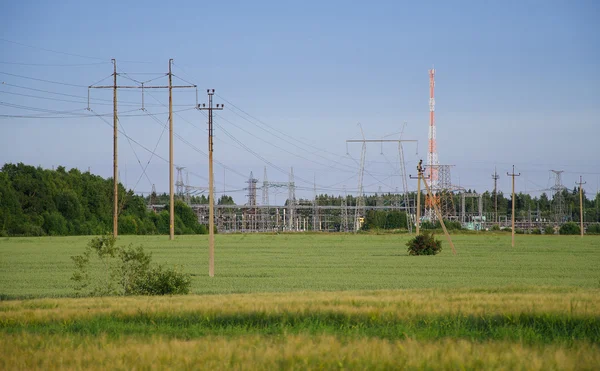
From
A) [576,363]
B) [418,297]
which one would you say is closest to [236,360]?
[576,363]

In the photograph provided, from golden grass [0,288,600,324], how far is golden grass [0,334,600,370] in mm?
4521

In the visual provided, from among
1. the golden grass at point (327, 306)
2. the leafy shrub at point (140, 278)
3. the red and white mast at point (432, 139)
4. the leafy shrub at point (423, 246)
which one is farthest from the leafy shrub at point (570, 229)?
the golden grass at point (327, 306)

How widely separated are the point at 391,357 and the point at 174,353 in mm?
3629

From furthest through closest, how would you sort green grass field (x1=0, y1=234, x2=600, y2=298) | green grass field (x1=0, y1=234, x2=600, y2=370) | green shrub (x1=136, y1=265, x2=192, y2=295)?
green grass field (x1=0, y1=234, x2=600, y2=298)
green shrub (x1=136, y1=265, x2=192, y2=295)
green grass field (x1=0, y1=234, x2=600, y2=370)

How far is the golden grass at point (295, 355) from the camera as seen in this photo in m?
12.9

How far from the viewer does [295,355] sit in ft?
44.5

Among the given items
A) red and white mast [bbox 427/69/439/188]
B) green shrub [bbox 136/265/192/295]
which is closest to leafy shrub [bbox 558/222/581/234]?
red and white mast [bbox 427/69/439/188]

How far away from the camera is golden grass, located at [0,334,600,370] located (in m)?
12.9

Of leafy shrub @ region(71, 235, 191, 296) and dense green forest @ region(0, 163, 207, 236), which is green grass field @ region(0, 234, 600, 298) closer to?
leafy shrub @ region(71, 235, 191, 296)

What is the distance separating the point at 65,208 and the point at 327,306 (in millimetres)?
109463

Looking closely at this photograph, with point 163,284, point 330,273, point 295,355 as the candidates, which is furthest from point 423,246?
point 295,355

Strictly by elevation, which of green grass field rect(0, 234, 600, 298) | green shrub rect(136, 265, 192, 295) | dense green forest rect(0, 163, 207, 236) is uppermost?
dense green forest rect(0, 163, 207, 236)

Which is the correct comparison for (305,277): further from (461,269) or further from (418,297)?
(418,297)

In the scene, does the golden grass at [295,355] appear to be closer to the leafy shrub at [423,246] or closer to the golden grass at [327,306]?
the golden grass at [327,306]
